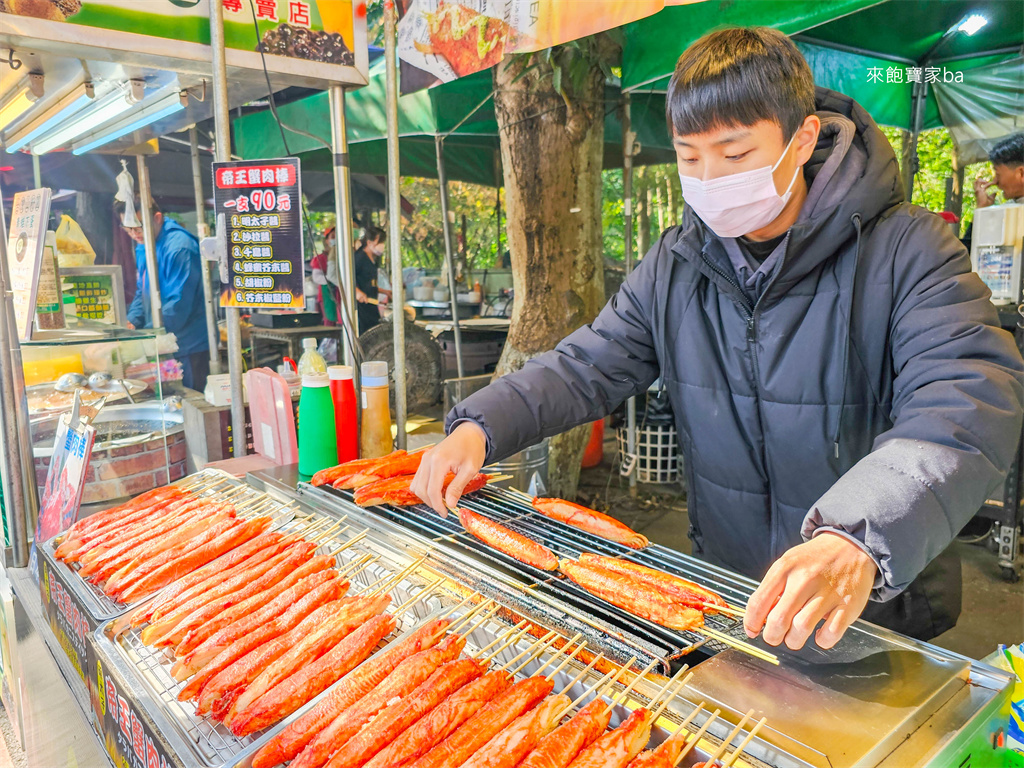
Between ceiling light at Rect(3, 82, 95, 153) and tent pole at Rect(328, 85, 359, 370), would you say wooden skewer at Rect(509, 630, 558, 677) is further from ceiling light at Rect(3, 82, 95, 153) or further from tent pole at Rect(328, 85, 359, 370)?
ceiling light at Rect(3, 82, 95, 153)

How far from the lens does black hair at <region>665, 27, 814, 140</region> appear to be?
1.70 m

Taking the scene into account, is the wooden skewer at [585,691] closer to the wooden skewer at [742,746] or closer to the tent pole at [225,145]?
the wooden skewer at [742,746]

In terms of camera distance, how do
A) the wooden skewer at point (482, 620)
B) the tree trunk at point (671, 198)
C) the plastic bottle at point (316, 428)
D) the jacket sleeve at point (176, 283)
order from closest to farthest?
the wooden skewer at point (482, 620)
the plastic bottle at point (316, 428)
the jacket sleeve at point (176, 283)
the tree trunk at point (671, 198)

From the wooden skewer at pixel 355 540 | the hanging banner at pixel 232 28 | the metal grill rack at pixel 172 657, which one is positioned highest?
the hanging banner at pixel 232 28

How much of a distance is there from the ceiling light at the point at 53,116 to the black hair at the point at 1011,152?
6.10m

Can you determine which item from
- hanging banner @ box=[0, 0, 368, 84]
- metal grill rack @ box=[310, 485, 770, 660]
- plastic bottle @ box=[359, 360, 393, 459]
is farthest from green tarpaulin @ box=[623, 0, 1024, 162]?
metal grill rack @ box=[310, 485, 770, 660]

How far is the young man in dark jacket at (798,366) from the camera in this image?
50.1 inches

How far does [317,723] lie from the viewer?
136 cm

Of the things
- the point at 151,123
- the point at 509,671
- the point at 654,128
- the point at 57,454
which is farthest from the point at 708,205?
the point at 654,128

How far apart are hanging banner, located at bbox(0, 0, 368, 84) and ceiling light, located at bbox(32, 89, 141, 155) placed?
0.57m

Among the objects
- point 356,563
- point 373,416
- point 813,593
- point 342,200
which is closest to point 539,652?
point 813,593

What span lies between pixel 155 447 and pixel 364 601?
232 centimetres

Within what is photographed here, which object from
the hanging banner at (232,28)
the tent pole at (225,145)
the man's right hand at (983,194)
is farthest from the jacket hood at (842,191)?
the man's right hand at (983,194)

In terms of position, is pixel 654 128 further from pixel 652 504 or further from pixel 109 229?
pixel 109 229
